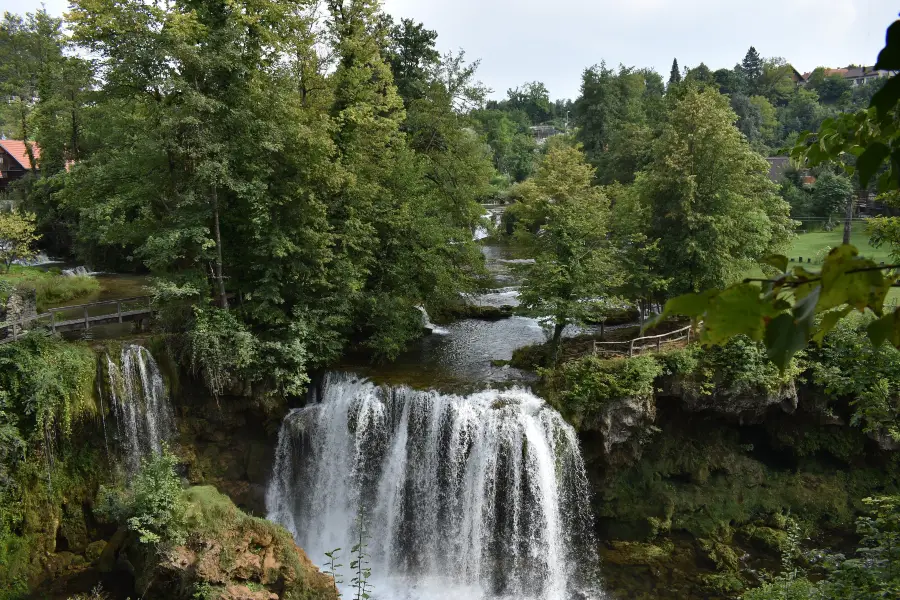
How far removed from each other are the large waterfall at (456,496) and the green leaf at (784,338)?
45.3 ft

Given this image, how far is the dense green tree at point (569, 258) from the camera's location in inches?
648

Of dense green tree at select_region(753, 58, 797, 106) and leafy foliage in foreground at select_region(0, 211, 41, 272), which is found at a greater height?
dense green tree at select_region(753, 58, 797, 106)

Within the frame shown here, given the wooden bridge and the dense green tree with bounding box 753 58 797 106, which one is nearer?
the wooden bridge

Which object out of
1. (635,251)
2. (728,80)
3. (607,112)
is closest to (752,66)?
(728,80)

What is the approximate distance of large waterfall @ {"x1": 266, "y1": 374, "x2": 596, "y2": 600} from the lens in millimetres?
14883

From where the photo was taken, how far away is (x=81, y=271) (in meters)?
25.6

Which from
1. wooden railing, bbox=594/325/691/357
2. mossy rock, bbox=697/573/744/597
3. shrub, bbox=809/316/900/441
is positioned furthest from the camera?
wooden railing, bbox=594/325/691/357

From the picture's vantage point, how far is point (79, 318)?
1709 cm

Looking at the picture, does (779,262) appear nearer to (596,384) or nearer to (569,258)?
(596,384)

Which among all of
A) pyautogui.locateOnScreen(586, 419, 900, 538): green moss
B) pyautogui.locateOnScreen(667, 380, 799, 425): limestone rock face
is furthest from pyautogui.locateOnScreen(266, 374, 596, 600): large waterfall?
pyautogui.locateOnScreen(667, 380, 799, 425): limestone rock face

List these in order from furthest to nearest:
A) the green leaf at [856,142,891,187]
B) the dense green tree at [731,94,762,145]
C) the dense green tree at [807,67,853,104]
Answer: the dense green tree at [807,67,853,104] → the dense green tree at [731,94,762,145] → the green leaf at [856,142,891,187]

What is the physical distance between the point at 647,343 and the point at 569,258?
305 cm

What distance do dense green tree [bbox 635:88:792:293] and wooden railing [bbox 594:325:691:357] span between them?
148 centimetres

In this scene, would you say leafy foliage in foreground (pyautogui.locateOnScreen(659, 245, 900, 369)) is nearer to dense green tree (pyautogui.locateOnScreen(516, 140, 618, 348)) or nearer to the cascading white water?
dense green tree (pyautogui.locateOnScreen(516, 140, 618, 348))
